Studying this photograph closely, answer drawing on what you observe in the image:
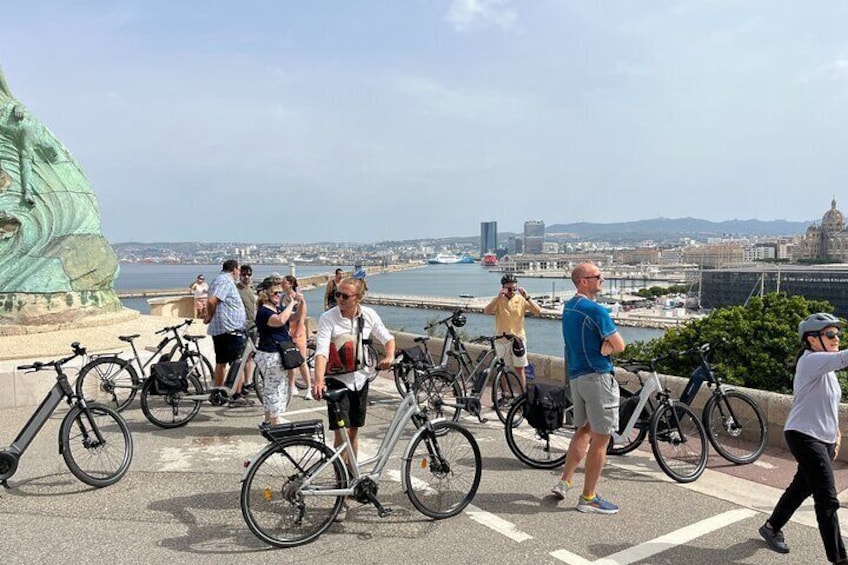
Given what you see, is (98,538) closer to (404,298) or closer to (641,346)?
(641,346)

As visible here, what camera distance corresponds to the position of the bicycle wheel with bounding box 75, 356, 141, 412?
740cm

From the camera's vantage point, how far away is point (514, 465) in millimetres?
5621

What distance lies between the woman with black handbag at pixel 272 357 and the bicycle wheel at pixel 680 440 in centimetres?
327

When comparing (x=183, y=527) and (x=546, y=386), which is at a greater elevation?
(x=546, y=386)

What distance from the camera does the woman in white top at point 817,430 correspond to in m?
3.64

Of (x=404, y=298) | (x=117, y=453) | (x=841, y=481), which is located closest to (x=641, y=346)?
(x=841, y=481)

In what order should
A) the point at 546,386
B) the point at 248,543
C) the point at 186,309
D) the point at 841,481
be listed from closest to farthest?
the point at 248,543 → the point at 841,481 → the point at 546,386 → the point at 186,309

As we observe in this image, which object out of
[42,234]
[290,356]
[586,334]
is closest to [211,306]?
[290,356]

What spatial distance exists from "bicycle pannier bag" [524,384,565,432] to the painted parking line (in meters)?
1.37

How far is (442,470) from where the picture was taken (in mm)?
4488

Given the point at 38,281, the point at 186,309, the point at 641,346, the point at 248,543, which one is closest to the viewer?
the point at 248,543

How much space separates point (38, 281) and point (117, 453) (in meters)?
Answer: 8.94

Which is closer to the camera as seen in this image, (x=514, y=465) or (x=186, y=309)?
(x=514, y=465)

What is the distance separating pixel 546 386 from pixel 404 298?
102 m
